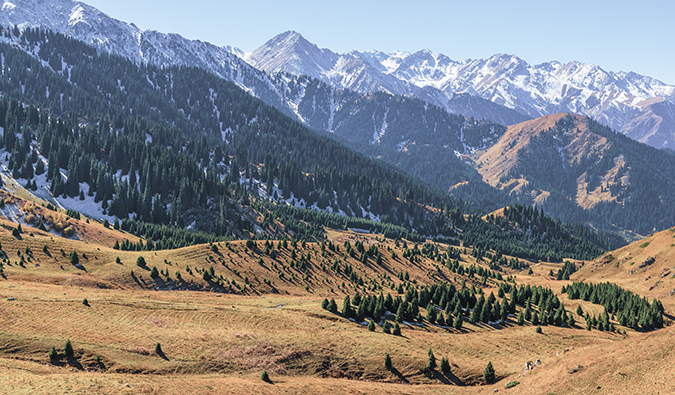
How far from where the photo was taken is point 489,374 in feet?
203

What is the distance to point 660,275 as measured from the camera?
120312 millimetres

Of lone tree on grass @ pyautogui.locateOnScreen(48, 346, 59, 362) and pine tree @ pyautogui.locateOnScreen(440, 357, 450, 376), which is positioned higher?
lone tree on grass @ pyautogui.locateOnScreen(48, 346, 59, 362)

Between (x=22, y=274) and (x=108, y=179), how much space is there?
403 feet

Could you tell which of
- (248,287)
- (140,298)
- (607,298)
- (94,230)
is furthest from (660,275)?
(94,230)

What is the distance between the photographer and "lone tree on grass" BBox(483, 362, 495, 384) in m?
61.7

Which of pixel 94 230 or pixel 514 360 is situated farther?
pixel 94 230

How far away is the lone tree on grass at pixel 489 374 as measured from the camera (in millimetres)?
61688

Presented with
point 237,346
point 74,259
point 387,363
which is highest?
point 74,259

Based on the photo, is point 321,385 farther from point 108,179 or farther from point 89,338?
point 108,179

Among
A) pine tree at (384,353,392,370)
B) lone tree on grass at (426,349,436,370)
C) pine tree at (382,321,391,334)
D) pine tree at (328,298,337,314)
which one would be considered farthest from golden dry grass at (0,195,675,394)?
pine tree at (328,298,337,314)

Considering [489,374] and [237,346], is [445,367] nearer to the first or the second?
[489,374]

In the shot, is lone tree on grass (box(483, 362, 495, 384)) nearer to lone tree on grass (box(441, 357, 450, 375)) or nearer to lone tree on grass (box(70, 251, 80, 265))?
lone tree on grass (box(441, 357, 450, 375))

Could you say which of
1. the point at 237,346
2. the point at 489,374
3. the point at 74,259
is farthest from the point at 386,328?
the point at 74,259

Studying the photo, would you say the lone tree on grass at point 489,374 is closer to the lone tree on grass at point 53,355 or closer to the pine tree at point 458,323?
the pine tree at point 458,323
